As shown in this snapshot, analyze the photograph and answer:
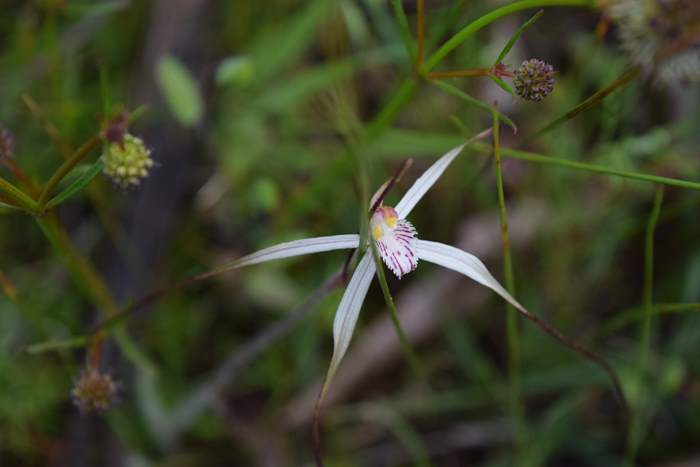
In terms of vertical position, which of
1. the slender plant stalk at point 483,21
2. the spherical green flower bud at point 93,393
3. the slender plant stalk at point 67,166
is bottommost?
the spherical green flower bud at point 93,393

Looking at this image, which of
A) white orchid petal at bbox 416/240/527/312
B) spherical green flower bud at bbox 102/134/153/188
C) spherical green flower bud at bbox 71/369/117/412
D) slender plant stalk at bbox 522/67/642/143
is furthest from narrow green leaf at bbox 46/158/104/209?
slender plant stalk at bbox 522/67/642/143

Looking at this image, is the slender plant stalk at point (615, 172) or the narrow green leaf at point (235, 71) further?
the narrow green leaf at point (235, 71)

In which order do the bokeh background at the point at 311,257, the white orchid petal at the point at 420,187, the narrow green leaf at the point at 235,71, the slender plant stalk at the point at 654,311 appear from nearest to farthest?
the white orchid petal at the point at 420,187, the slender plant stalk at the point at 654,311, the narrow green leaf at the point at 235,71, the bokeh background at the point at 311,257

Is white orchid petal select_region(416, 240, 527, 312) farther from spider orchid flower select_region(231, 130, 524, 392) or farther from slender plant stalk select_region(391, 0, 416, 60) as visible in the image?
slender plant stalk select_region(391, 0, 416, 60)

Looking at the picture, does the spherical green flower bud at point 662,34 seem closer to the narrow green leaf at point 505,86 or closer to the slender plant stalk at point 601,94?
the slender plant stalk at point 601,94

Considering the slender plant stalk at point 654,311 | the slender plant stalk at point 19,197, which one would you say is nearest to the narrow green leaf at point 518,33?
the slender plant stalk at point 654,311

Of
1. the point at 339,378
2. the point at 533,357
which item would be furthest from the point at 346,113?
the point at 533,357

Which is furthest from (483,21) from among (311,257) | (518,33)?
(311,257)

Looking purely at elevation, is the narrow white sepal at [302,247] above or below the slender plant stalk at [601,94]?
below
